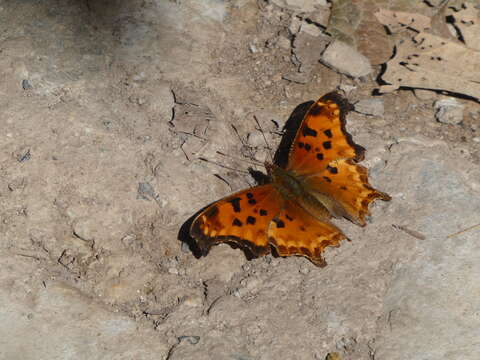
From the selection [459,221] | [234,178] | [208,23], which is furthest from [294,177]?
[208,23]

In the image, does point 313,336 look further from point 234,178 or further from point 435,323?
point 234,178

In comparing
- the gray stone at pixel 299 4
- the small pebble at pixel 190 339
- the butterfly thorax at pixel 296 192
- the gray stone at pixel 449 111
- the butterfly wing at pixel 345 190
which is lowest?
the small pebble at pixel 190 339

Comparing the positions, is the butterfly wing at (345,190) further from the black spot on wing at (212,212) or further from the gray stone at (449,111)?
the gray stone at (449,111)

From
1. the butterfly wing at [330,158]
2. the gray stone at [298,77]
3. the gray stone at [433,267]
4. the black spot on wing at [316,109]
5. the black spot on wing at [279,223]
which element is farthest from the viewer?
the gray stone at [298,77]

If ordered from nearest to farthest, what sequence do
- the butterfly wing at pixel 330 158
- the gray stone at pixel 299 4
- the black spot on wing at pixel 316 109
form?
1. the butterfly wing at pixel 330 158
2. the black spot on wing at pixel 316 109
3. the gray stone at pixel 299 4

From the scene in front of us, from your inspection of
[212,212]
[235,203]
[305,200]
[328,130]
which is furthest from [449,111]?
[212,212]

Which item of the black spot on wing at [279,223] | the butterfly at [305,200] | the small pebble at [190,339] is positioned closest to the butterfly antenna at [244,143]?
the butterfly at [305,200]

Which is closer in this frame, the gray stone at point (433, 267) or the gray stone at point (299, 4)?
the gray stone at point (433, 267)

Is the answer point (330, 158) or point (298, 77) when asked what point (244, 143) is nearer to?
point (330, 158)
